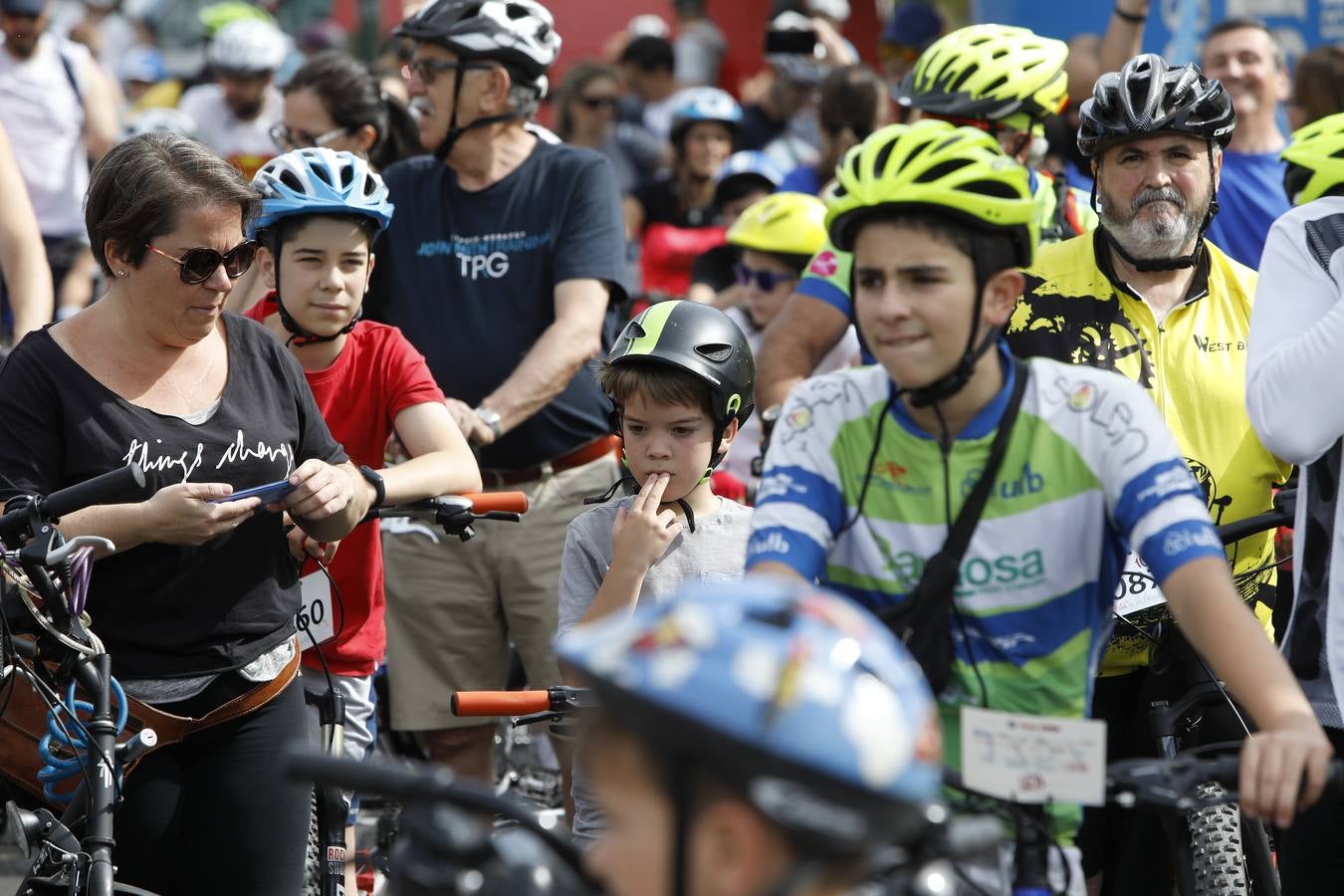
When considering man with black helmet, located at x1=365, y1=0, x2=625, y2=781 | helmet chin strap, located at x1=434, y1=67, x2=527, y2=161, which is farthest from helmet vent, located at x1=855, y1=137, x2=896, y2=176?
helmet chin strap, located at x1=434, y1=67, x2=527, y2=161

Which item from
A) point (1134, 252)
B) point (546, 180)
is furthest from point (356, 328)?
point (1134, 252)

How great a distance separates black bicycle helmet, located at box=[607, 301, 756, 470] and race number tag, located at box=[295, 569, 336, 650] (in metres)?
1.02

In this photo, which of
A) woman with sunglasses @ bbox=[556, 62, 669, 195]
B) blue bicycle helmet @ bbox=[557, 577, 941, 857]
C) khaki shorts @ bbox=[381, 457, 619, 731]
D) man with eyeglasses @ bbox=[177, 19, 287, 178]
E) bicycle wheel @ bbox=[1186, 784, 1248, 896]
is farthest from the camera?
woman with sunglasses @ bbox=[556, 62, 669, 195]

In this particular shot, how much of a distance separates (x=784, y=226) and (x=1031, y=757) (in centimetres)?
564

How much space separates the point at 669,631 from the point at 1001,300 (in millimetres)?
1470

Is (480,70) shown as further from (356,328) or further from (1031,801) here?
(1031,801)

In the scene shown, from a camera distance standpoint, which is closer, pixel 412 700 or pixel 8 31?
pixel 412 700

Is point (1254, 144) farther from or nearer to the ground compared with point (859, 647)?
farther from the ground

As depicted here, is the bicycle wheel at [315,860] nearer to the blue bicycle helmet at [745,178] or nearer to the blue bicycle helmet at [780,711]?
the blue bicycle helmet at [780,711]

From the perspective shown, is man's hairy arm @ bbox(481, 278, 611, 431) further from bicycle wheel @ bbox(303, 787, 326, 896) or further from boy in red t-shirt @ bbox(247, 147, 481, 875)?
bicycle wheel @ bbox(303, 787, 326, 896)

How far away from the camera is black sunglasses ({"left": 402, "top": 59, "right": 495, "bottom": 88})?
6.65 m

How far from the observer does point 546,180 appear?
22.0 ft

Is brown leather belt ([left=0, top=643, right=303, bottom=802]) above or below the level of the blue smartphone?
below

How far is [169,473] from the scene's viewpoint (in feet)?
13.9
